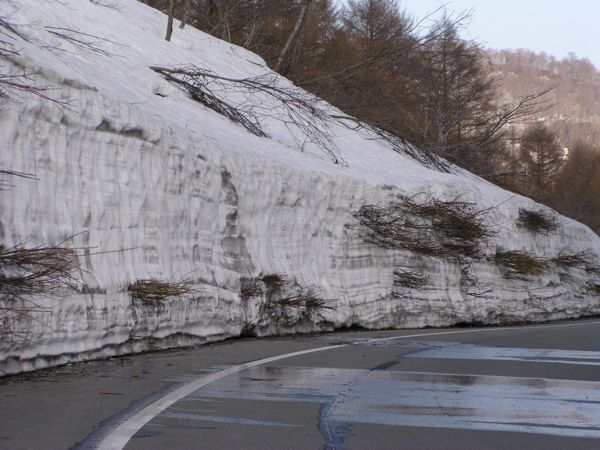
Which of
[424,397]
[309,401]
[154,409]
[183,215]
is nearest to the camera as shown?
[154,409]

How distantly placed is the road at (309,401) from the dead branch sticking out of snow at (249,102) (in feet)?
27.7

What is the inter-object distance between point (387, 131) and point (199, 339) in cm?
1449

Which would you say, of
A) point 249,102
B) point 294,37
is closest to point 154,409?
point 249,102

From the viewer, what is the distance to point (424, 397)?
297 inches

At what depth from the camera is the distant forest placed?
106 feet

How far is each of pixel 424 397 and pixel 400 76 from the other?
3689 centimetres

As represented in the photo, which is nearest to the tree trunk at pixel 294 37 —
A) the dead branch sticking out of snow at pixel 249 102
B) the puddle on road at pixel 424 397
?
the dead branch sticking out of snow at pixel 249 102

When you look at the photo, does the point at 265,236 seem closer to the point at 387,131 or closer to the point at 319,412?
the point at 319,412

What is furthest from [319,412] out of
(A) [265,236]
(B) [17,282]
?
(A) [265,236]

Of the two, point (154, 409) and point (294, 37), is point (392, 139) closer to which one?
point (294, 37)

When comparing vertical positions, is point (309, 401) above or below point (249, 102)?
below

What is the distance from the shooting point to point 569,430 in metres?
6.18

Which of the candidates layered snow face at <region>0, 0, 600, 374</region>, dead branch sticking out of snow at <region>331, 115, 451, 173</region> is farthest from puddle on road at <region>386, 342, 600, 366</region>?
dead branch sticking out of snow at <region>331, 115, 451, 173</region>

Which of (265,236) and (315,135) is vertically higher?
(315,135)
